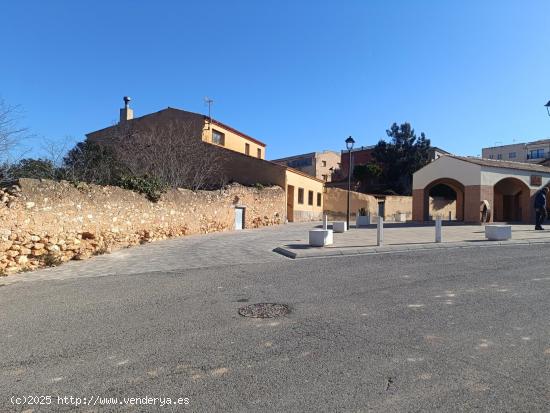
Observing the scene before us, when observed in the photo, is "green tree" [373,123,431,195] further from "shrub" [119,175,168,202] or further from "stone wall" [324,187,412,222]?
"shrub" [119,175,168,202]

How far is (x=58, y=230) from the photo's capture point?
1109cm

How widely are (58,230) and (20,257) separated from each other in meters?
1.38

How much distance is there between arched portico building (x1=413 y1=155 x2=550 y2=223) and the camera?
80.2 feet

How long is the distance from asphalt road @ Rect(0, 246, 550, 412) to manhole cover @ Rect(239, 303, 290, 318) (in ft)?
0.55

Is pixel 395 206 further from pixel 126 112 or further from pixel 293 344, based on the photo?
pixel 293 344

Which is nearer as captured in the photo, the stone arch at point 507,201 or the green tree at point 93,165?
the green tree at point 93,165

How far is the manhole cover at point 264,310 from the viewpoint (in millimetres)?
5388

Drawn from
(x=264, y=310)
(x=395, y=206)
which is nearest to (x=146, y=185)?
(x=264, y=310)

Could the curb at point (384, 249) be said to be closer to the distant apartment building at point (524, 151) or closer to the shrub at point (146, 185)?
the shrub at point (146, 185)

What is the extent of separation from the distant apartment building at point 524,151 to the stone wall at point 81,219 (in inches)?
2683

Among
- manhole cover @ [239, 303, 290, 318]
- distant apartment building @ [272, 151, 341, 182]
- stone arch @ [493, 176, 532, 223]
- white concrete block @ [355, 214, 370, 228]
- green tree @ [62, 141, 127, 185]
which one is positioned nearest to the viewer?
manhole cover @ [239, 303, 290, 318]

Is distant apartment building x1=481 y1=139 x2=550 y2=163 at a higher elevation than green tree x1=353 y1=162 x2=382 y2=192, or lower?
higher

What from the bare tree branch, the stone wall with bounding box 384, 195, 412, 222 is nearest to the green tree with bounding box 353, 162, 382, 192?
the stone wall with bounding box 384, 195, 412, 222

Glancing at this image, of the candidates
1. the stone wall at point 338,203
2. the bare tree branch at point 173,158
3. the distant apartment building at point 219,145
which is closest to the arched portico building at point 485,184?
the stone wall at point 338,203
